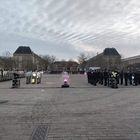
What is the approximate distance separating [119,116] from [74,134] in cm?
379

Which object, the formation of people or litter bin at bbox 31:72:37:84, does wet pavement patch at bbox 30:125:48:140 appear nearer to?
the formation of people

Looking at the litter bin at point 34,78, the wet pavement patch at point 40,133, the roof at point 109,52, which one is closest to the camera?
the wet pavement patch at point 40,133

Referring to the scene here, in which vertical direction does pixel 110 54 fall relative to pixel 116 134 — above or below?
above

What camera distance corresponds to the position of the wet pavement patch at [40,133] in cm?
893

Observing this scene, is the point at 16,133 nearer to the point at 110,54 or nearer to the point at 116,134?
the point at 116,134

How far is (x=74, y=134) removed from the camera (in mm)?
9305

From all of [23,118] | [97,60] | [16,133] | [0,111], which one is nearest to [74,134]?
[16,133]

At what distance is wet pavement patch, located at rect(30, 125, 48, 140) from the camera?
8.93m

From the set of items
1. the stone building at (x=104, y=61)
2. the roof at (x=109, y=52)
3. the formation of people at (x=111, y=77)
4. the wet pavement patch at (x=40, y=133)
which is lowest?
the wet pavement patch at (x=40, y=133)

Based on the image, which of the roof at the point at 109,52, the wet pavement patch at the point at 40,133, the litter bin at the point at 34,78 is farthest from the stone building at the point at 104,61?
the wet pavement patch at the point at 40,133

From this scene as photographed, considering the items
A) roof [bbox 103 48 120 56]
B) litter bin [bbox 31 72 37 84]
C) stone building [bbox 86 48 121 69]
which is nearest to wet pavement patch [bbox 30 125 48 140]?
litter bin [bbox 31 72 37 84]

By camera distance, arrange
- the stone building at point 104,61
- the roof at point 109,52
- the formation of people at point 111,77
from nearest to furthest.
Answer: the formation of people at point 111,77 < the stone building at point 104,61 < the roof at point 109,52

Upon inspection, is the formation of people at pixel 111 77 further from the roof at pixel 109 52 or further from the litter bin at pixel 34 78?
the roof at pixel 109 52

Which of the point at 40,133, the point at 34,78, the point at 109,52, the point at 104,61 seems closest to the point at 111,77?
the point at 34,78
